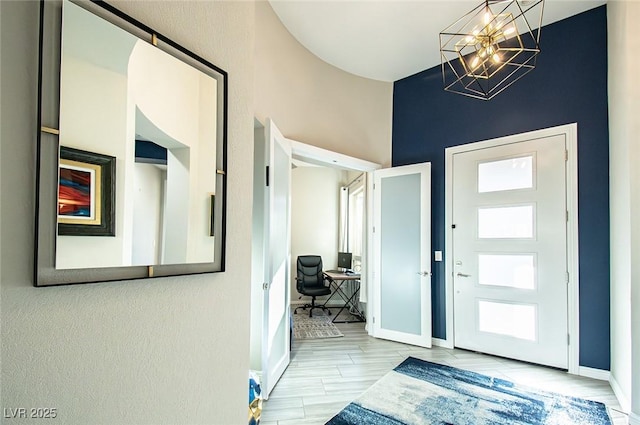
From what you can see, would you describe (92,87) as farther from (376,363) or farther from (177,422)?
(376,363)

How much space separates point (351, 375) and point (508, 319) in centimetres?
185

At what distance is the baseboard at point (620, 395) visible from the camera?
8.13ft

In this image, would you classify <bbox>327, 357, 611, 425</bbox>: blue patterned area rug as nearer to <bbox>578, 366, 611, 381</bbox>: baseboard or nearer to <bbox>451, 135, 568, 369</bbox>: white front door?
<bbox>578, 366, 611, 381</bbox>: baseboard

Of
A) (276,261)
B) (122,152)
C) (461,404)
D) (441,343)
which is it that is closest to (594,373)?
(441,343)

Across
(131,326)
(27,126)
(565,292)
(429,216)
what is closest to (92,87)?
(27,126)

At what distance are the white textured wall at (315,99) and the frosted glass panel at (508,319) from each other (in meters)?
2.19

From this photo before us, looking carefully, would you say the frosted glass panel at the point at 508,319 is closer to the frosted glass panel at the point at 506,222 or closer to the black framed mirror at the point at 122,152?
the frosted glass panel at the point at 506,222

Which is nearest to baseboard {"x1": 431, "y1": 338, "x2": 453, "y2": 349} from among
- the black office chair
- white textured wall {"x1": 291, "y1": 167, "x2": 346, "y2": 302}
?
the black office chair

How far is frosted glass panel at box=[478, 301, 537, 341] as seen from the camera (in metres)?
3.44

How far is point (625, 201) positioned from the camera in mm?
2514

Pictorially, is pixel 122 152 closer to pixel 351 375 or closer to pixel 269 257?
pixel 269 257

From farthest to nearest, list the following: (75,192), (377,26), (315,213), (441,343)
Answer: (315,213), (441,343), (377,26), (75,192)

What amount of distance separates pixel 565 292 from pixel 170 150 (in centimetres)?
379

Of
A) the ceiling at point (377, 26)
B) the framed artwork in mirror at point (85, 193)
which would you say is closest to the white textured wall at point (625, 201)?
the ceiling at point (377, 26)
